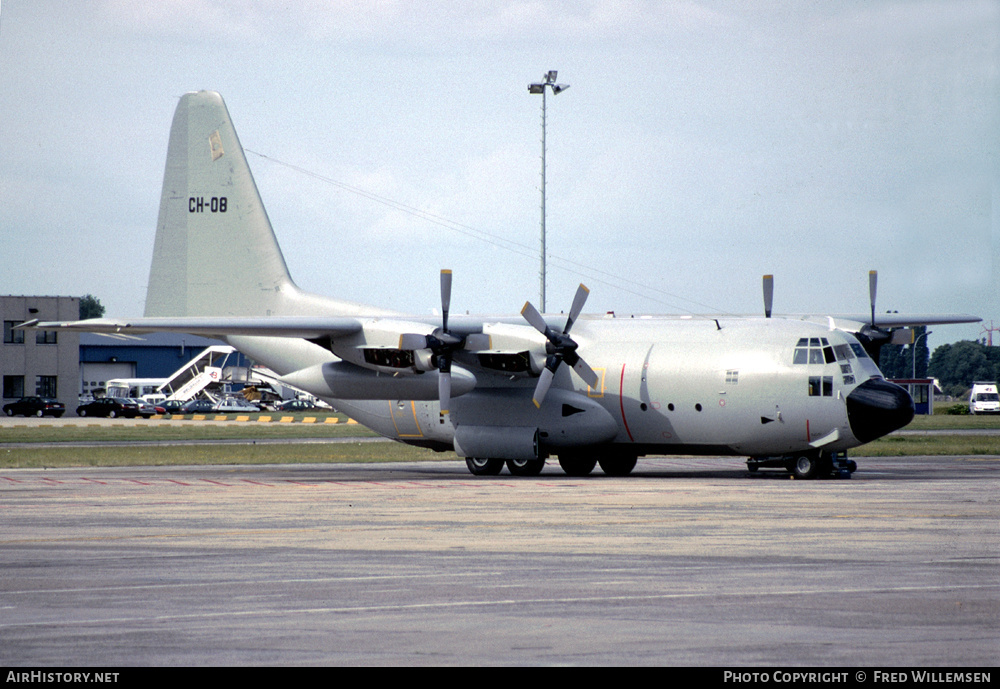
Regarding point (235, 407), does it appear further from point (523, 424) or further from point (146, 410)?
point (523, 424)

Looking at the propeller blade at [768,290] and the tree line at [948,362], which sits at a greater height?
the propeller blade at [768,290]

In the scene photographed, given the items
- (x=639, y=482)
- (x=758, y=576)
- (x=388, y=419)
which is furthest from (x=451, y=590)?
(x=388, y=419)

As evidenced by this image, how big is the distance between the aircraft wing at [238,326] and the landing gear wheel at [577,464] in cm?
732

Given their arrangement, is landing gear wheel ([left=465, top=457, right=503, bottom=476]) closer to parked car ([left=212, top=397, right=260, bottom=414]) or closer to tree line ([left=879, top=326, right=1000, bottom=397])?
parked car ([left=212, top=397, right=260, bottom=414])

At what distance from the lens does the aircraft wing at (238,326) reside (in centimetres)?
3094

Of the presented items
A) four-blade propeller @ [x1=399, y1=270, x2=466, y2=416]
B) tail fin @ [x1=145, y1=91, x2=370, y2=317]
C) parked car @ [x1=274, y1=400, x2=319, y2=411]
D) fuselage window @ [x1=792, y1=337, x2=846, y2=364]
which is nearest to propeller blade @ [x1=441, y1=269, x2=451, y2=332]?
four-blade propeller @ [x1=399, y1=270, x2=466, y2=416]

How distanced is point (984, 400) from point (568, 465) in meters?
78.5

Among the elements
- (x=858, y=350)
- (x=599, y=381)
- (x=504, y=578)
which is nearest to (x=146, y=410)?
(x=599, y=381)

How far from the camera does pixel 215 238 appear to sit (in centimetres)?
3847

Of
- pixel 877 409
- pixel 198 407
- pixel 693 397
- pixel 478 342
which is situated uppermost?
pixel 478 342

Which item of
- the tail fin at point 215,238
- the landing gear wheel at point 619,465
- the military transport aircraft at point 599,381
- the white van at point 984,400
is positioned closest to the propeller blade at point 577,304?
the military transport aircraft at point 599,381

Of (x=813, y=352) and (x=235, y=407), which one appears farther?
(x=235, y=407)

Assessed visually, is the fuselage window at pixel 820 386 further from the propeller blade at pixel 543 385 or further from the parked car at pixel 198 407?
the parked car at pixel 198 407

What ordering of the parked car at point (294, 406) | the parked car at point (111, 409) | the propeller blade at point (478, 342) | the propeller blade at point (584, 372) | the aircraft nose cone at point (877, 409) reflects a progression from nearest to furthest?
the aircraft nose cone at point (877, 409) → the propeller blade at point (584, 372) → the propeller blade at point (478, 342) → the parked car at point (111, 409) → the parked car at point (294, 406)
